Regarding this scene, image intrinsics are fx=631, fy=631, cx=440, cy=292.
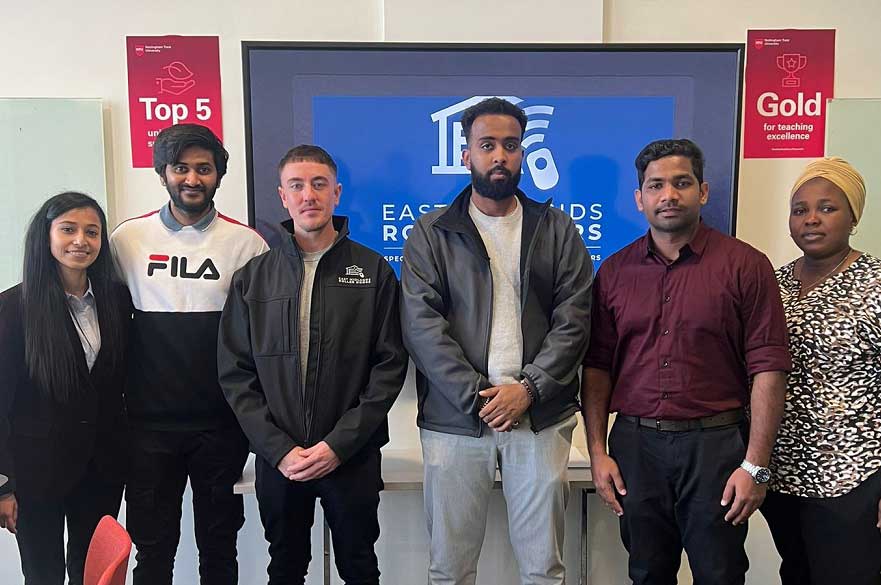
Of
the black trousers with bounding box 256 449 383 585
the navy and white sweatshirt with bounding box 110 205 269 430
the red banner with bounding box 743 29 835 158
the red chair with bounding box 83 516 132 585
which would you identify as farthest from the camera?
the red banner with bounding box 743 29 835 158

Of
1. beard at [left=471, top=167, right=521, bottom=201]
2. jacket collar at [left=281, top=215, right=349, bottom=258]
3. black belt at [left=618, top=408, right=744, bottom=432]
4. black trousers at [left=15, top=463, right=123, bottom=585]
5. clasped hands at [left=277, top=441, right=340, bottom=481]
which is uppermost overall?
beard at [left=471, top=167, right=521, bottom=201]

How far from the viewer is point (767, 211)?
106 inches

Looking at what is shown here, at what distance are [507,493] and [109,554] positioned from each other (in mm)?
1116

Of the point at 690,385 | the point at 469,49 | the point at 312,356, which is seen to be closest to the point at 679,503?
the point at 690,385

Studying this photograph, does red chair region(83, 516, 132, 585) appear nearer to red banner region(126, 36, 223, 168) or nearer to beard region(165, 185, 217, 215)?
beard region(165, 185, 217, 215)

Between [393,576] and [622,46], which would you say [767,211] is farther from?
[393,576]

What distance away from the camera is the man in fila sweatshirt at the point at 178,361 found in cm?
203

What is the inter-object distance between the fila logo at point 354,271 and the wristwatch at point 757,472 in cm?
124

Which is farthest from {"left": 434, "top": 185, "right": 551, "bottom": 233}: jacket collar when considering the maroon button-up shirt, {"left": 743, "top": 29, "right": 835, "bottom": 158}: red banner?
{"left": 743, "top": 29, "right": 835, "bottom": 158}: red banner

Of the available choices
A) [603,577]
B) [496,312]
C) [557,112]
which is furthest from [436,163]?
[603,577]

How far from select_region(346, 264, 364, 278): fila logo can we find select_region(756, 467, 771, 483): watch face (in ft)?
4.18

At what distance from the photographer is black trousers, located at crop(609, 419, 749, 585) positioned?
173 centimetres

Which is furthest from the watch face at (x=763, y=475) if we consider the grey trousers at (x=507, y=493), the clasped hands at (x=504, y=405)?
the clasped hands at (x=504, y=405)

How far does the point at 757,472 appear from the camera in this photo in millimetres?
1719
